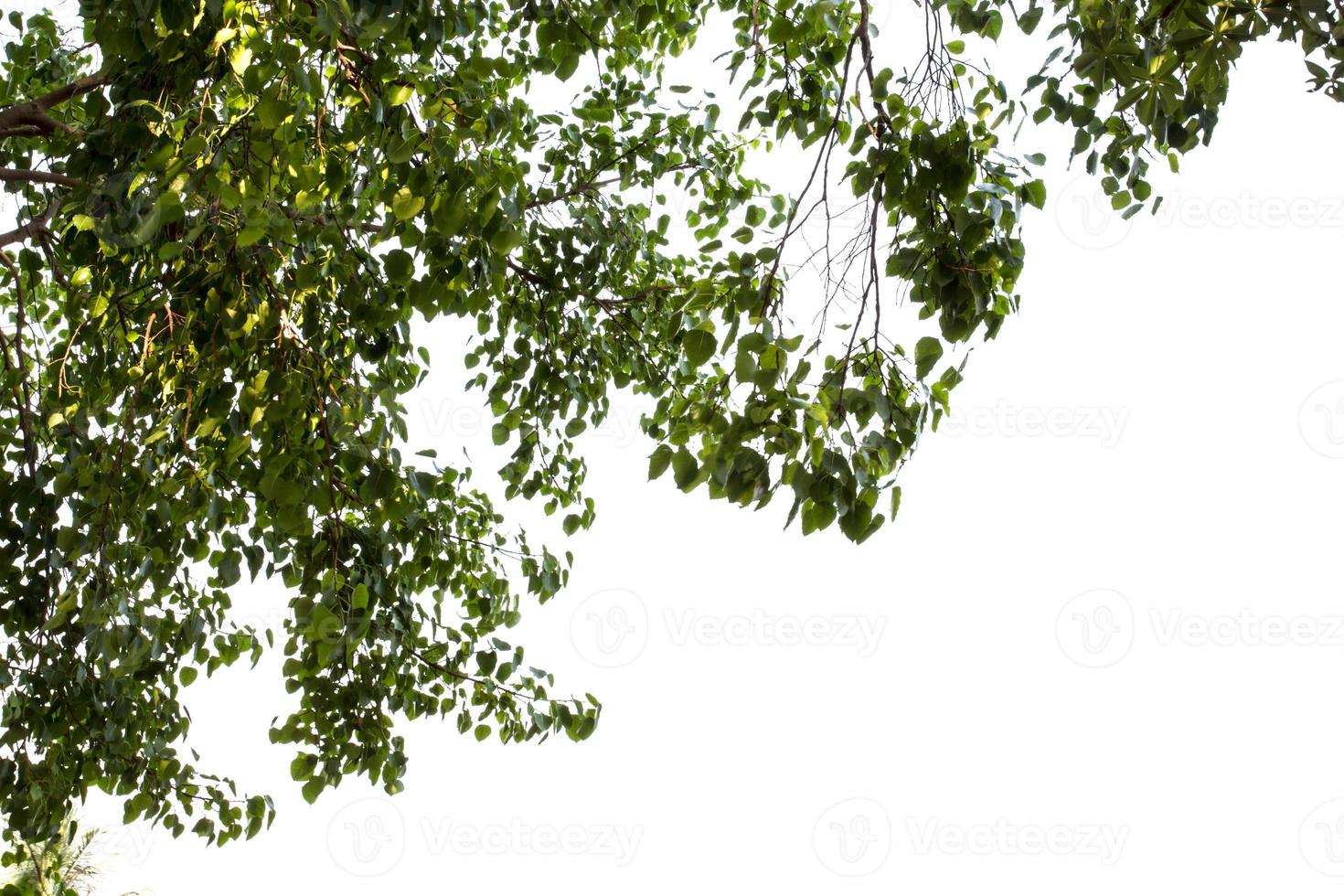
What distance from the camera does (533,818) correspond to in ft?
15.2

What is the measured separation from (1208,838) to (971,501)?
150 cm

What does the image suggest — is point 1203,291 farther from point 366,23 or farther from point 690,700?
point 366,23

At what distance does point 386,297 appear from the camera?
6.50 ft

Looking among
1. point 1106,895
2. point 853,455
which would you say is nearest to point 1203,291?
point 1106,895
